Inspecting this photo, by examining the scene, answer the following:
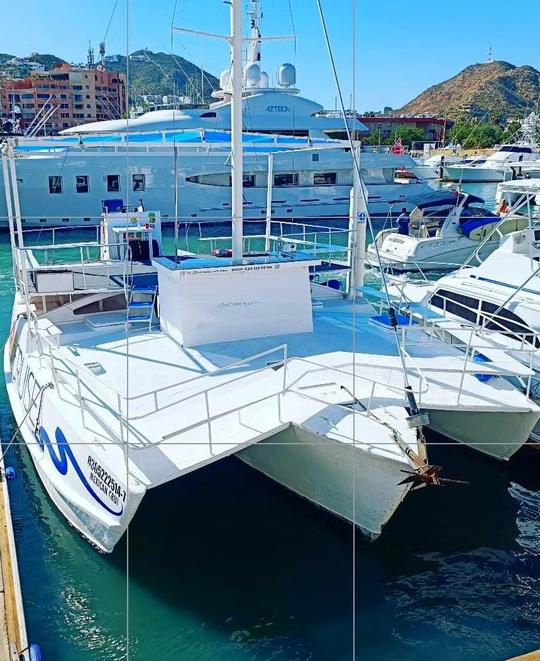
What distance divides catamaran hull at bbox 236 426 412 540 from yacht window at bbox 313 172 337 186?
109 feet

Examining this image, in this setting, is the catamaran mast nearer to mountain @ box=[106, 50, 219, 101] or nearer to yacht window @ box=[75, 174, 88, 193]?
mountain @ box=[106, 50, 219, 101]

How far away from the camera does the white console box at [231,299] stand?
36.2 feet

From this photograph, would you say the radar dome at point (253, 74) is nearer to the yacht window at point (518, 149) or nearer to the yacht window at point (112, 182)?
the yacht window at point (112, 182)

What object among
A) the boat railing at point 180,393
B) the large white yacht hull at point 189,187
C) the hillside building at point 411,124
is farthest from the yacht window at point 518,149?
the boat railing at point 180,393

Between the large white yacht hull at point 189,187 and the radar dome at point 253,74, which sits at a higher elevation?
the radar dome at point 253,74

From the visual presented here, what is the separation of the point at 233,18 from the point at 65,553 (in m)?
8.11

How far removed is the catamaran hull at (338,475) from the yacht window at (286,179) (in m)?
32.4

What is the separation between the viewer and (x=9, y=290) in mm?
24734

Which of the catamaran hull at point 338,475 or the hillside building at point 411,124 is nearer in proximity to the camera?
the catamaran hull at point 338,475

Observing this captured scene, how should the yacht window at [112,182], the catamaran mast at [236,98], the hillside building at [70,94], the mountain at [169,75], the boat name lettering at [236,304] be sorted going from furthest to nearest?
A: the hillside building at [70,94], the yacht window at [112,182], the mountain at [169,75], the boat name lettering at [236,304], the catamaran mast at [236,98]

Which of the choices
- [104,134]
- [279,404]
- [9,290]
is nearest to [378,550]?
[279,404]

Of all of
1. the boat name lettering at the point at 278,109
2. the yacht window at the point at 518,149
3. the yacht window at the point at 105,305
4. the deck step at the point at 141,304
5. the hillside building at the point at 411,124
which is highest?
the hillside building at the point at 411,124

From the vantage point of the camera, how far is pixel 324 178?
4134cm

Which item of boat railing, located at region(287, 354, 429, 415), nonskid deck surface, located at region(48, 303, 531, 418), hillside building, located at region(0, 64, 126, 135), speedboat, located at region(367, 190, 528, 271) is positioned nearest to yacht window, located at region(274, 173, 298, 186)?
speedboat, located at region(367, 190, 528, 271)
